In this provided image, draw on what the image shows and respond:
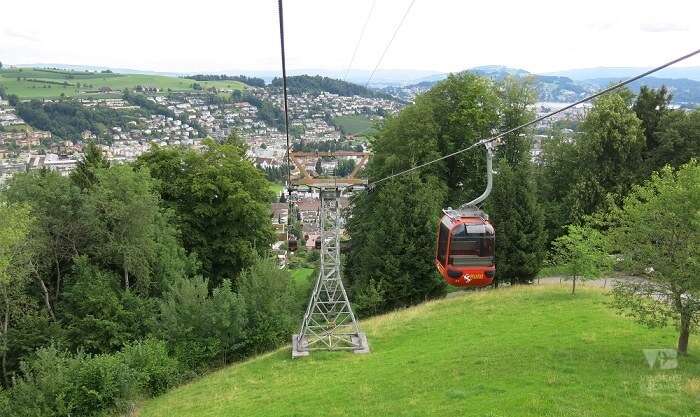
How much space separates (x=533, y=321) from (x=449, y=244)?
879cm

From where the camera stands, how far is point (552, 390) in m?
12.9

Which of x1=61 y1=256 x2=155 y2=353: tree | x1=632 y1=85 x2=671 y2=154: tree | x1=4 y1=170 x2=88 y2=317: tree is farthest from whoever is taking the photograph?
x1=632 y1=85 x2=671 y2=154: tree

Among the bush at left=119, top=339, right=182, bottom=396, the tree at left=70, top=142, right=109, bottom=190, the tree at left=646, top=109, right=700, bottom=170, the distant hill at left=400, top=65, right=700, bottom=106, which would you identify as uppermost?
the distant hill at left=400, top=65, right=700, bottom=106

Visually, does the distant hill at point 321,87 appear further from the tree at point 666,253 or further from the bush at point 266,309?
the tree at point 666,253

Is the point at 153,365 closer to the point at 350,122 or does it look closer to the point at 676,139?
the point at 676,139

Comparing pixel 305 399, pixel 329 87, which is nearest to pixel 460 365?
pixel 305 399

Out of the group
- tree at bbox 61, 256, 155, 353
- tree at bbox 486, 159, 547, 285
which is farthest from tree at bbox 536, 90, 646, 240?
tree at bbox 61, 256, 155, 353

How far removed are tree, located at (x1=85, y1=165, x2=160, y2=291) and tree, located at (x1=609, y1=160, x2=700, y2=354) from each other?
838 inches

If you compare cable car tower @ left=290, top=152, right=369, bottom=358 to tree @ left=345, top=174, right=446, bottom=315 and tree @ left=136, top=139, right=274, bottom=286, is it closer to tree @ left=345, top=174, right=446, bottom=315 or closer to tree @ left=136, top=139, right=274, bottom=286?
tree @ left=345, top=174, right=446, bottom=315

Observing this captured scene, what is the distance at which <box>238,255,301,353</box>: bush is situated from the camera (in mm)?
24750

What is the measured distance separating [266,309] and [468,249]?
12.8 m

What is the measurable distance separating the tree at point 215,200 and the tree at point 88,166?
8.15 feet

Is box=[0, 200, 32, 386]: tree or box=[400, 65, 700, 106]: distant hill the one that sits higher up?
box=[400, 65, 700, 106]: distant hill

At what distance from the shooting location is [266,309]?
82.1 ft
